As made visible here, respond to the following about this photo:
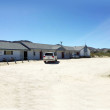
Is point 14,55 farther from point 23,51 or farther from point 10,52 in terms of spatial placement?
point 23,51

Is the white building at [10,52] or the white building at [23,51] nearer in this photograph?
the white building at [10,52]

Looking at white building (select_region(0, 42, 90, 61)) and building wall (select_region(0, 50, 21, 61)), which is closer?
building wall (select_region(0, 50, 21, 61))

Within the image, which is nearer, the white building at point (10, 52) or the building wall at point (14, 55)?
the building wall at point (14, 55)

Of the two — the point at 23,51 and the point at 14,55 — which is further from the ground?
the point at 23,51

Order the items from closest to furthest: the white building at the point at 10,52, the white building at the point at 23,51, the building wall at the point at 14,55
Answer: the building wall at the point at 14,55
the white building at the point at 10,52
the white building at the point at 23,51

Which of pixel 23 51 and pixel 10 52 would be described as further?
pixel 23 51

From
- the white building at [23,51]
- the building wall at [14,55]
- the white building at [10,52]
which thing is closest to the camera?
the building wall at [14,55]

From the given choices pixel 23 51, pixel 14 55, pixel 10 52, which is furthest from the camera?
pixel 23 51

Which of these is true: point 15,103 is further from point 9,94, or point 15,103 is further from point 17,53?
point 17,53

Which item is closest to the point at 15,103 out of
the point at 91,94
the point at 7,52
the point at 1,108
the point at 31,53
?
the point at 1,108

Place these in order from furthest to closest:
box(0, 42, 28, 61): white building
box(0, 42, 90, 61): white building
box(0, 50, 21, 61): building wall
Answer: box(0, 42, 90, 61): white building < box(0, 42, 28, 61): white building < box(0, 50, 21, 61): building wall

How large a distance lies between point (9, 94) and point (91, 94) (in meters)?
3.87

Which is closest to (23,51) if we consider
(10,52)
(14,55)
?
(14,55)

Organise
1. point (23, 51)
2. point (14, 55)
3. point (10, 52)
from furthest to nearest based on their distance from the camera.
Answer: point (23, 51)
point (14, 55)
point (10, 52)
